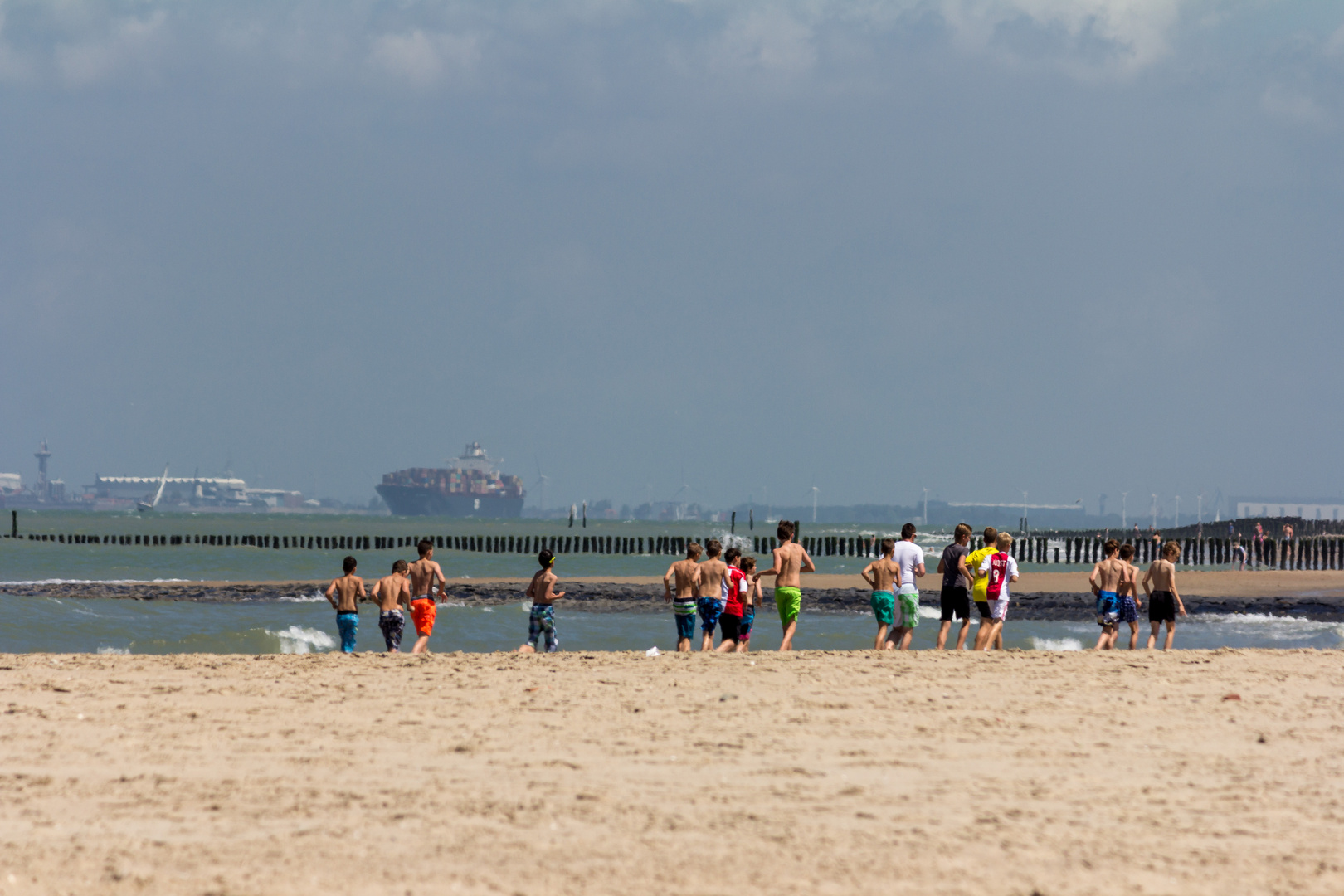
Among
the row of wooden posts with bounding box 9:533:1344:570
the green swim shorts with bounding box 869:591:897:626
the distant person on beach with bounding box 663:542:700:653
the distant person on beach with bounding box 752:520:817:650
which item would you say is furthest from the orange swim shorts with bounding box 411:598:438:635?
the row of wooden posts with bounding box 9:533:1344:570

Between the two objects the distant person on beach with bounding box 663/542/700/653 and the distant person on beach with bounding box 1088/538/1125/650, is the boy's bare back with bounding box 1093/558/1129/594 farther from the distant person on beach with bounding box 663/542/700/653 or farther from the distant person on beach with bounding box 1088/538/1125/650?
the distant person on beach with bounding box 663/542/700/653

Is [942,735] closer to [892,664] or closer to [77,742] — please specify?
[892,664]

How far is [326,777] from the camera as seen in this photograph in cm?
697

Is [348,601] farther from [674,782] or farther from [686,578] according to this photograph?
[674,782]

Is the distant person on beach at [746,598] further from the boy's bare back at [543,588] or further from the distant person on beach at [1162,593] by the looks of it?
the distant person on beach at [1162,593]

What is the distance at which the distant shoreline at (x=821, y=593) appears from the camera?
88.2 ft

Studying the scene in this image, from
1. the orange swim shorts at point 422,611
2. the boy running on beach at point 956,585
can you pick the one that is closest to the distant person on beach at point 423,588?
the orange swim shorts at point 422,611

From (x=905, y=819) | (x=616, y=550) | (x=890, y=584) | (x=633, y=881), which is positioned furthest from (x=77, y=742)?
(x=616, y=550)

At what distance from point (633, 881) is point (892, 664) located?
728 centimetres

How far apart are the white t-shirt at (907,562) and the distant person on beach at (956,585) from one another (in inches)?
11.8

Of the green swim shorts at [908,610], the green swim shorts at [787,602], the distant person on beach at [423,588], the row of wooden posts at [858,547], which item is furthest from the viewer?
the row of wooden posts at [858,547]

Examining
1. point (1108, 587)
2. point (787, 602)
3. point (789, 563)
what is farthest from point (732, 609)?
point (1108, 587)

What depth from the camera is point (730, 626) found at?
1309 centimetres

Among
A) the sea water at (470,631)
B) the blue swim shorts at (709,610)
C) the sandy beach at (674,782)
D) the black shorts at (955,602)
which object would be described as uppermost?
the black shorts at (955,602)
